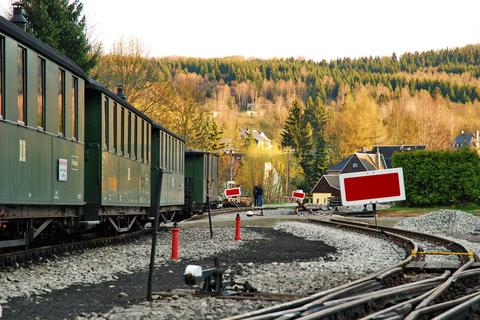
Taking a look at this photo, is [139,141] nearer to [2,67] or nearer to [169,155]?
[169,155]

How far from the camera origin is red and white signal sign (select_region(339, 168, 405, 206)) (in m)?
13.1

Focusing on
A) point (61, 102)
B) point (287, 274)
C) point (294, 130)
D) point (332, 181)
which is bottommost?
point (287, 274)

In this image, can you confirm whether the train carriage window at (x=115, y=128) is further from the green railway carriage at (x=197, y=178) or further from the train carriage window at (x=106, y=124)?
the green railway carriage at (x=197, y=178)

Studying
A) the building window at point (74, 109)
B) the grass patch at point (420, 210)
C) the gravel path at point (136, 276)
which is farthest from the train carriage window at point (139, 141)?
the grass patch at point (420, 210)

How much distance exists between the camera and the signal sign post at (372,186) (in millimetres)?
13094

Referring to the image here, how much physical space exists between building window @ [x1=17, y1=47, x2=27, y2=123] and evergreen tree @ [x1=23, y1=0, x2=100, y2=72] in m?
26.6

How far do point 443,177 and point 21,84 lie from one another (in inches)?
1373

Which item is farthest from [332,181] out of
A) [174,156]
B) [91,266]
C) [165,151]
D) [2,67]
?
[2,67]

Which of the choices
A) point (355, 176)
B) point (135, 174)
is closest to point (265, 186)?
point (135, 174)

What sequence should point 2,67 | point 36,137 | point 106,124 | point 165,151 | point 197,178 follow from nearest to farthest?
point 2,67 < point 36,137 < point 106,124 < point 165,151 < point 197,178

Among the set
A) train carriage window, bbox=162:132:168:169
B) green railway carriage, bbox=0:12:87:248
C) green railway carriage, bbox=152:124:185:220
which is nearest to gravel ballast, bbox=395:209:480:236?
green railway carriage, bbox=152:124:185:220

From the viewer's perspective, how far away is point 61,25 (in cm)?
3906

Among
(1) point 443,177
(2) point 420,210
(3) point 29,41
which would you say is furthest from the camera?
(1) point 443,177

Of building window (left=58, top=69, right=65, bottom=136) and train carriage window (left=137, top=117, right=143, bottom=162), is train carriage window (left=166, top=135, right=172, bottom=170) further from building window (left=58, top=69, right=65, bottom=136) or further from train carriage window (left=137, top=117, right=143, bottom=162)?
building window (left=58, top=69, right=65, bottom=136)
